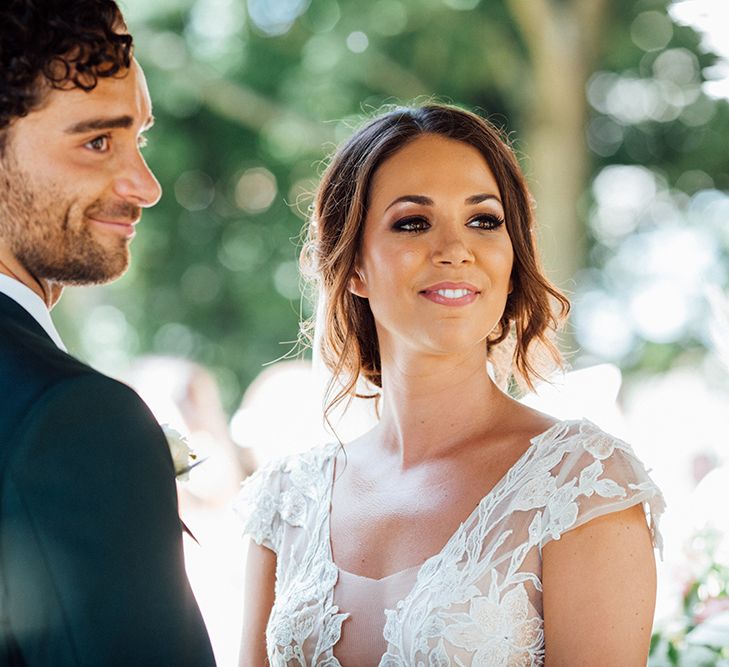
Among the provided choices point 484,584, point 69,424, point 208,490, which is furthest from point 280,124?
point 69,424

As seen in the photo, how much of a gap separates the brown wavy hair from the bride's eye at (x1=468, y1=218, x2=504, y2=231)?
47 mm

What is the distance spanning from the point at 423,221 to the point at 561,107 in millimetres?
4949

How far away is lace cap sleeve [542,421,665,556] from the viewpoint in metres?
2.18

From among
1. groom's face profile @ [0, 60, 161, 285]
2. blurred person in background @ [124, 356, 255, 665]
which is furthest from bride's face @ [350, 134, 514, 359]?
blurred person in background @ [124, 356, 255, 665]

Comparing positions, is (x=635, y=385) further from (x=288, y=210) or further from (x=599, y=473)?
(x=599, y=473)

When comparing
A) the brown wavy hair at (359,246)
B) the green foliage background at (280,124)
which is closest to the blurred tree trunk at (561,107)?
the green foliage background at (280,124)

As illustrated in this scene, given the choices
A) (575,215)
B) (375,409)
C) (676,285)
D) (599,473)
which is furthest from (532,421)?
(676,285)

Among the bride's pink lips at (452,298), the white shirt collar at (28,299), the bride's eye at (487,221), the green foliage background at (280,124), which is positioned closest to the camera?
the white shirt collar at (28,299)

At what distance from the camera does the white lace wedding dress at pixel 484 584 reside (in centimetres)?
220

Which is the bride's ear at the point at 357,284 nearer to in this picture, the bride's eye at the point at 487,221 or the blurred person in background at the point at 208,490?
the bride's eye at the point at 487,221

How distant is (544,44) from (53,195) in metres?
6.00

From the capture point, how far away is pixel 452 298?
2.51 metres

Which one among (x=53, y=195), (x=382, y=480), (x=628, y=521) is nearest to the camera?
(x=53, y=195)

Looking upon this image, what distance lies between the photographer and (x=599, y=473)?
223 centimetres
